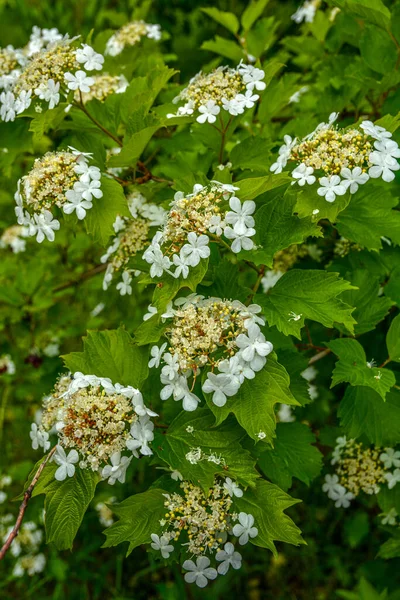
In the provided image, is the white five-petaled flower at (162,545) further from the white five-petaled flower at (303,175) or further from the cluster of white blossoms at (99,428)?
the white five-petaled flower at (303,175)

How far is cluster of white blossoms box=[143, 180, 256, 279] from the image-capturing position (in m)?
1.54

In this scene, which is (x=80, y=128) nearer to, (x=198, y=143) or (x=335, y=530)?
(x=198, y=143)

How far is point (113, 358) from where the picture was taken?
1789 millimetres

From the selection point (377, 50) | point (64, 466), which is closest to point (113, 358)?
point (64, 466)

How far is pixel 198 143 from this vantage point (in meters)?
2.40

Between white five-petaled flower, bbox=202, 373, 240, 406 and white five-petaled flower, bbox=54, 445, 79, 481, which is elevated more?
white five-petaled flower, bbox=202, 373, 240, 406

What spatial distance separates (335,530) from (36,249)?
265 centimetres

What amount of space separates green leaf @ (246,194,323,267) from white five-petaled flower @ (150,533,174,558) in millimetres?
807

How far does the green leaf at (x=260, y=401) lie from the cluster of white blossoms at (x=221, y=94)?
2.69 ft

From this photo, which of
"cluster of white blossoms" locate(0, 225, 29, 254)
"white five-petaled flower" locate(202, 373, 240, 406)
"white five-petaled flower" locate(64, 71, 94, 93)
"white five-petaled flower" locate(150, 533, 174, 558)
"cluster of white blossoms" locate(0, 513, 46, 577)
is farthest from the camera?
"cluster of white blossoms" locate(0, 225, 29, 254)

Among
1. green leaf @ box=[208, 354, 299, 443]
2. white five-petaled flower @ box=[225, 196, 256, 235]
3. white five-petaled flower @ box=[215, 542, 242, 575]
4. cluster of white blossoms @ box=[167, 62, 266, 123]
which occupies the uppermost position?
cluster of white blossoms @ box=[167, 62, 266, 123]

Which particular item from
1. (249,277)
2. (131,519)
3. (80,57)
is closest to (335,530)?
(249,277)

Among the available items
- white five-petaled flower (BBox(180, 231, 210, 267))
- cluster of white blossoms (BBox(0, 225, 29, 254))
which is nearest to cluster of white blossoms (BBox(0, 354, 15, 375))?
cluster of white blossoms (BBox(0, 225, 29, 254))

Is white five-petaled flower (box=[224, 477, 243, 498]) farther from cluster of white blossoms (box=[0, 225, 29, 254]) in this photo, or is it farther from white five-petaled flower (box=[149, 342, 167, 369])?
cluster of white blossoms (box=[0, 225, 29, 254])
